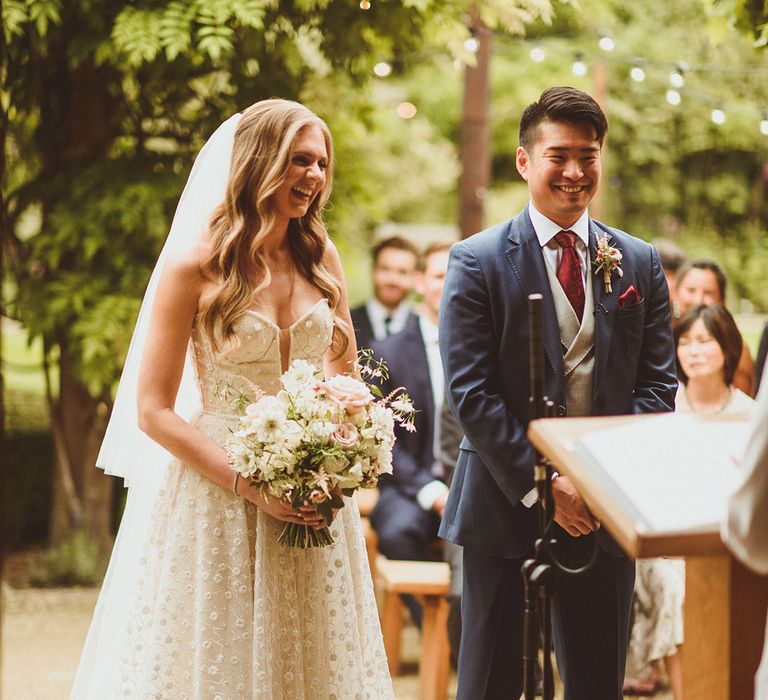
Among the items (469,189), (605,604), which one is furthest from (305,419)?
(469,189)

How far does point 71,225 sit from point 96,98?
996 millimetres

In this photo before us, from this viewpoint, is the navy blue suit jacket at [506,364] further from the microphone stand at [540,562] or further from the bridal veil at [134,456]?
the bridal veil at [134,456]

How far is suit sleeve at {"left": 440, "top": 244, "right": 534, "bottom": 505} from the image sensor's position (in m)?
3.08

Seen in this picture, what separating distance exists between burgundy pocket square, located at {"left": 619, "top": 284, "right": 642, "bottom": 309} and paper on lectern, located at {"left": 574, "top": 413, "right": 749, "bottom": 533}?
96 cm

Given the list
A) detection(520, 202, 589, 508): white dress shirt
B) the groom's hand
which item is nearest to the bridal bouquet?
the groom's hand

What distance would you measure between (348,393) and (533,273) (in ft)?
2.17

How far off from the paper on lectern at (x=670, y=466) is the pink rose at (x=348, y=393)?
929 millimetres

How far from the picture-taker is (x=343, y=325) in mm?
3414

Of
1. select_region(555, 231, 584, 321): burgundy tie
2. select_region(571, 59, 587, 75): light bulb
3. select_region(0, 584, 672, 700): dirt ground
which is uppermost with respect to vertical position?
select_region(571, 59, 587, 75): light bulb

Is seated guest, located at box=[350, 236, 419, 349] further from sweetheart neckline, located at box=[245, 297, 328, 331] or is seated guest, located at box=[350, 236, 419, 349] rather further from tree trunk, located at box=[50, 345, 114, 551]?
sweetheart neckline, located at box=[245, 297, 328, 331]

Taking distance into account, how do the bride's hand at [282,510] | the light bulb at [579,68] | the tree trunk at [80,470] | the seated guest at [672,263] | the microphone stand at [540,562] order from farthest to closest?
1. the tree trunk at [80,470]
2. the light bulb at [579,68]
3. the seated guest at [672,263]
4. the bride's hand at [282,510]
5. the microphone stand at [540,562]

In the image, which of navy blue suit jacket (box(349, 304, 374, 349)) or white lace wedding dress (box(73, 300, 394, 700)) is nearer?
white lace wedding dress (box(73, 300, 394, 700))

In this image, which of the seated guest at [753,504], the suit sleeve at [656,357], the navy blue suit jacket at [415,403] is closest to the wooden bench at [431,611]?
the navy blue suit jacket at [415,403]

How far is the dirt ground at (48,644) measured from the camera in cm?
527
